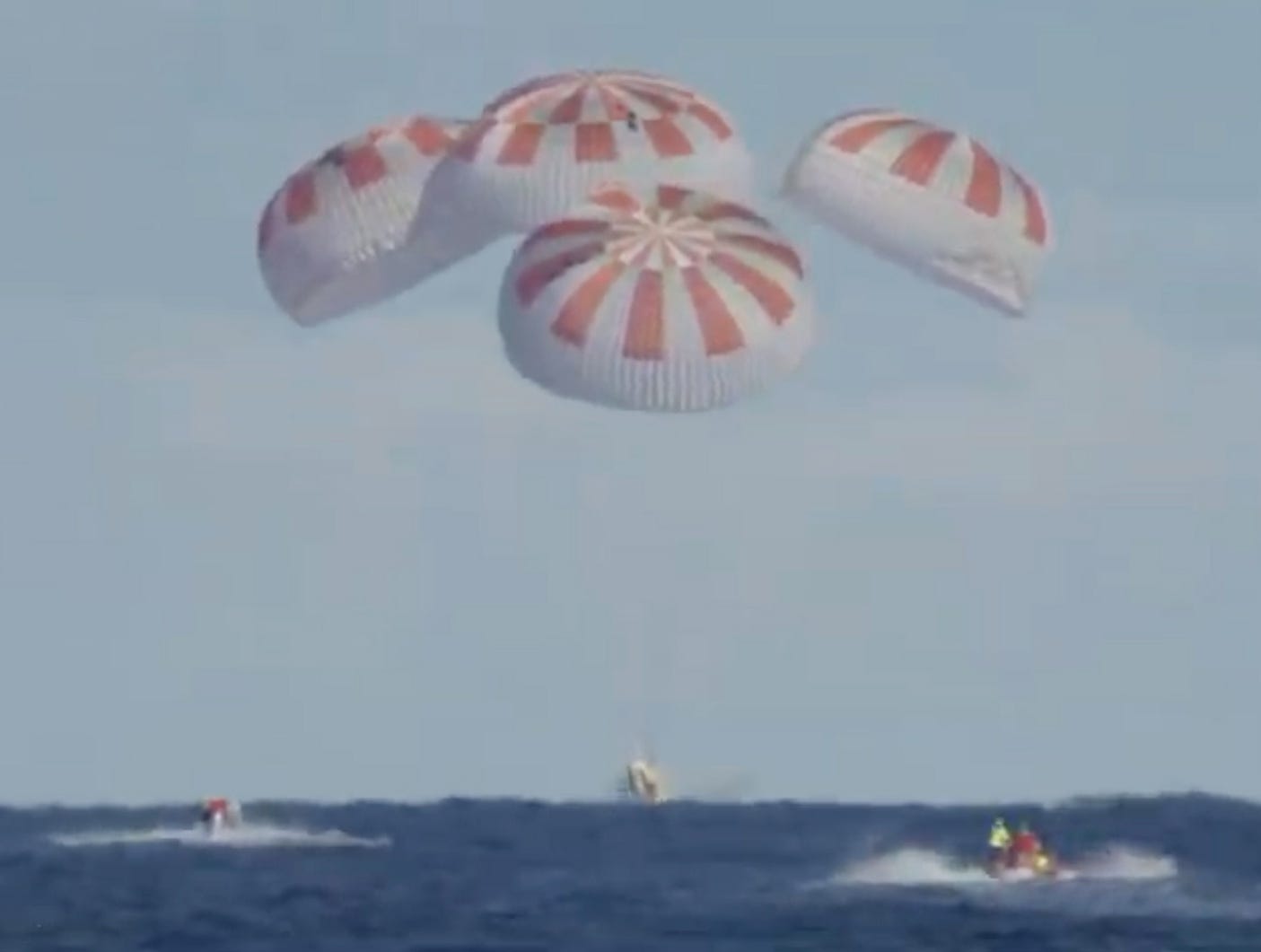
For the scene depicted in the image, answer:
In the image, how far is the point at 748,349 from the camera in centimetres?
5250

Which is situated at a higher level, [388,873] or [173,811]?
[173,811]

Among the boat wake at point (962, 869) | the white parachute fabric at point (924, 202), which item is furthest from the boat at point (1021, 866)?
the white parachute fabric at point (924, 202)

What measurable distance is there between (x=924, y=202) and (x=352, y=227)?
6176 mm

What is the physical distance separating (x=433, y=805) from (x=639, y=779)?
75432 millimetres

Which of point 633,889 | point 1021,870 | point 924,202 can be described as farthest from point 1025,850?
point 924,202

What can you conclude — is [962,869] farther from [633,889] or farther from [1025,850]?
[1025,850]

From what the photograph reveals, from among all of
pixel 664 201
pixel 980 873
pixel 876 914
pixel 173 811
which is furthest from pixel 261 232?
pixel 173 811

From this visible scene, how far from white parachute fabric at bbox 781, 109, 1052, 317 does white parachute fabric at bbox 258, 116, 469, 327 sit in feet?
13.4

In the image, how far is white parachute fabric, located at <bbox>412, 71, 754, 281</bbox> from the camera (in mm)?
52906

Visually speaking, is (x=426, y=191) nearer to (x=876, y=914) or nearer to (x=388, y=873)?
(x=876, y=914)

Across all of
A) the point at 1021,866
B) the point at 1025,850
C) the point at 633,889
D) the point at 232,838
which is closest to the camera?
the point at 1025,850

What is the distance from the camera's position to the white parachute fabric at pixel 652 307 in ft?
171

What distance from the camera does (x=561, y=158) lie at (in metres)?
53.1

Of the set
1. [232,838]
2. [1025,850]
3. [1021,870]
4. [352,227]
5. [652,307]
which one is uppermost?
[232,838]
